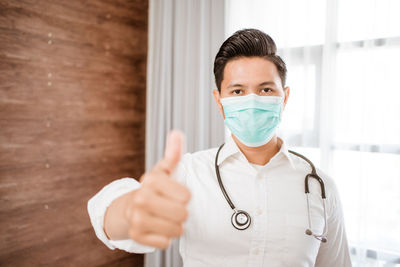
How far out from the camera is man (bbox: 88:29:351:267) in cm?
95

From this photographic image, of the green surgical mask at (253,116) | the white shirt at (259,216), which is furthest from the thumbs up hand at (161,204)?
the green surgical mask at (253,116)

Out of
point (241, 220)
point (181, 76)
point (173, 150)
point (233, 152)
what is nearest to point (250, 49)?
point (233, 152)

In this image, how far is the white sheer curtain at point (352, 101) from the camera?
1.43 meters

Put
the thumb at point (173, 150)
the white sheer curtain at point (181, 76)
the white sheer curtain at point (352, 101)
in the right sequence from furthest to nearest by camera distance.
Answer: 1. the white sheer curtain at point (181, 76)
2. the white sheer curtain at point (352, 101)
3. the thumb at point (173, 150)

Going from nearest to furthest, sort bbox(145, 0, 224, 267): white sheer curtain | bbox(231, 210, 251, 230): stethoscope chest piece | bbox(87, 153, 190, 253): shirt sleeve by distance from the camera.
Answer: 1. bbox(87, 153, 190, 253): shirt sleeve
2. bbox(231, 210, 251, 230): stethoscope chest piece
3. bbox(145, 0, 224, 267): white sheer curtain

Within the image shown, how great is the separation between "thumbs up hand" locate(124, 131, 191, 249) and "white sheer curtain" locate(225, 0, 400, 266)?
1.37 meters

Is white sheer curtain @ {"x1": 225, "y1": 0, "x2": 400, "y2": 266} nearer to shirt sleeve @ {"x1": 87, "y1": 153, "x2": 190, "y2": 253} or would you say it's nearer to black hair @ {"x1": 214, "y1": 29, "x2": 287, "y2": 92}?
black hair @ {"x1": 214, "y1": 29, "x2": 287, "y2": 92}

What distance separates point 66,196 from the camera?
1.72 meters

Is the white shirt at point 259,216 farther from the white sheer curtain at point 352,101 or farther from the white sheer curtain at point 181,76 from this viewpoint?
the white sheer curtain at point 181,76

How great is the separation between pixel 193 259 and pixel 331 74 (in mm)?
1311

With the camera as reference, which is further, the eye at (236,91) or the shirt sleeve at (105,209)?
the eye at (236,91)

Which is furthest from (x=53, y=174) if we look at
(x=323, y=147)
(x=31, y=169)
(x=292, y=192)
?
(x=323, y=147)

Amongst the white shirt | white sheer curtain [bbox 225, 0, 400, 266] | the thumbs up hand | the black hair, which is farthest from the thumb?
white sheer curtain [bbox 225, 0, 400, 266]

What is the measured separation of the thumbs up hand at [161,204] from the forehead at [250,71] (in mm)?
666
